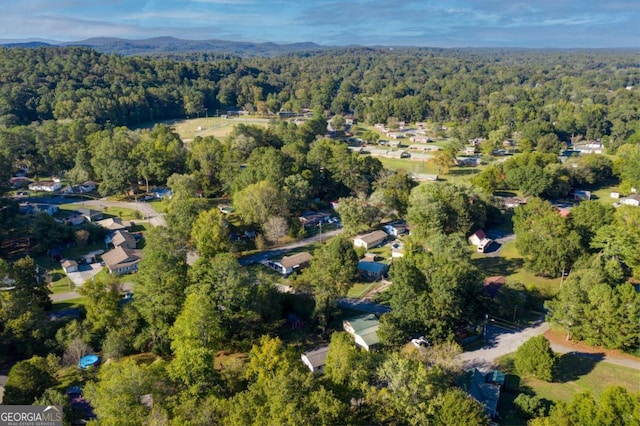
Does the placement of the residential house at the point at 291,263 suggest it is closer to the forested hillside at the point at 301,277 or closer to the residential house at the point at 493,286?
the forested hillside at the point at 301,277

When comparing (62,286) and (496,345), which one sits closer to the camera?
(496,345)

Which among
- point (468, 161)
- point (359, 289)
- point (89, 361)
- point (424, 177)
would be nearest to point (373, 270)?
point (359, 289)

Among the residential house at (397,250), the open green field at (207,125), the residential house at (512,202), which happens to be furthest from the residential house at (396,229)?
the open green field at (207,125)

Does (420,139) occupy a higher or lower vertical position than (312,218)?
higher

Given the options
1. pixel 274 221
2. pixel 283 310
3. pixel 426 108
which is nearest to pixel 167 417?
pixel 283 310

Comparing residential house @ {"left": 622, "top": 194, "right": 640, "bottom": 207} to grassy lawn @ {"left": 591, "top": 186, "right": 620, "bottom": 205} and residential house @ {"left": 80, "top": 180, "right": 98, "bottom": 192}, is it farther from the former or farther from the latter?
residential house @ {"left": 80, "top": 180, "right": 98, "bottom": 192}

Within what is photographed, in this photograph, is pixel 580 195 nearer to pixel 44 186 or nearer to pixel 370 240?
pixel 370 240
